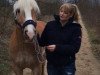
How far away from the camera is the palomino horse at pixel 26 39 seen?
646cm

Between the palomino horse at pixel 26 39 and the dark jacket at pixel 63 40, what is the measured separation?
0.98ft

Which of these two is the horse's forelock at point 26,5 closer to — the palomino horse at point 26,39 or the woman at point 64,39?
the palomino horse at point 26,39

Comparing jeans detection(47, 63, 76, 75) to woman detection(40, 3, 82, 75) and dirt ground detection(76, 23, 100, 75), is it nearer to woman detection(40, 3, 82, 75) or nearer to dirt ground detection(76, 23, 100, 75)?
woman detection(40, 3, 82, 75)

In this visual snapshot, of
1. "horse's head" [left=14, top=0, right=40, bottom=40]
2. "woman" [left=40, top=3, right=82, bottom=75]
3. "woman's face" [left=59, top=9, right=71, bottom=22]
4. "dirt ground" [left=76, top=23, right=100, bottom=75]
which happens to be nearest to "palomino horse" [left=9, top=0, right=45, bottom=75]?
"horse's head" [left=14, top=0, right=40, bottom=40]

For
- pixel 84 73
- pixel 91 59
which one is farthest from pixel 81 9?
pixel 84 73

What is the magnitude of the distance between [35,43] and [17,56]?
883 millimetres

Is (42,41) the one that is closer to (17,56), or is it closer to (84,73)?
(17,56)

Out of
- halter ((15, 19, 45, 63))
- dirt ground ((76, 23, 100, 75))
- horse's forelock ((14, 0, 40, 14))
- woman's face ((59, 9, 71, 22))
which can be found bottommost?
dirt ground ((76, 23, 100, 75))

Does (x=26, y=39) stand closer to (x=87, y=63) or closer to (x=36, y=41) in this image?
(x=36, y=41)

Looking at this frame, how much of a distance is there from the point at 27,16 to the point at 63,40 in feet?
2.51

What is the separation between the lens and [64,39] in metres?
6.21

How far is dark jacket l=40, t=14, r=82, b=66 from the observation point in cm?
613

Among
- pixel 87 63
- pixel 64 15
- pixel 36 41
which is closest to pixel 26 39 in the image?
pixel 36 41

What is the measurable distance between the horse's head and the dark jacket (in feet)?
0.89
